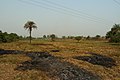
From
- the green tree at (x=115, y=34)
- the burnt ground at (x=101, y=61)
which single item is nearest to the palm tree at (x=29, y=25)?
the green tree at (x=115, y=34)

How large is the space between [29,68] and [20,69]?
4.04ft

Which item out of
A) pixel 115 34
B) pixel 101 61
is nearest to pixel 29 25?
pixel 115 34

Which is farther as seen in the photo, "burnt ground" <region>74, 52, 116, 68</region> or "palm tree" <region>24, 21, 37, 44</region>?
"palm tree" <region>24, 21, 37, 44</region>

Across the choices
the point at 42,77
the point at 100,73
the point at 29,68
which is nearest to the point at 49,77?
the point at 42,77

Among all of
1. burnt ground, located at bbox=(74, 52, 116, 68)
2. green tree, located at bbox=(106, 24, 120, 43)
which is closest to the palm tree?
green tree, located at bbox=(106, 24, 120, 43)

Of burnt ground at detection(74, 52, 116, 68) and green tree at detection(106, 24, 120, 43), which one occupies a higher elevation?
green tree at detection(106, 24, 120, 43)

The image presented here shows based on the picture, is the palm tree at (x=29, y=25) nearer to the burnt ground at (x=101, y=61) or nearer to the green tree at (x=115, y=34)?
the green tree at (x=115, y=34)

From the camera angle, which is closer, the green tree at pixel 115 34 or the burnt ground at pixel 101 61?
the burnt ground at pixel 101 61

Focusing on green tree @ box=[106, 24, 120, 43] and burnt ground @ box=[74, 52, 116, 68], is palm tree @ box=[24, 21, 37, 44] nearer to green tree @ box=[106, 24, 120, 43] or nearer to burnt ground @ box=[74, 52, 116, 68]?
green tree @ box=[106, 24, 120, 43]

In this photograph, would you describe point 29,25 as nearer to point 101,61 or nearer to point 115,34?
point 115,34

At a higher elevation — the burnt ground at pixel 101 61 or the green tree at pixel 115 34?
the green tree at pixel 115 34

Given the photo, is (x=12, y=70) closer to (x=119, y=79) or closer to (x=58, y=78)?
(x=58, y=78)

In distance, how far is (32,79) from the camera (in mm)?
25953

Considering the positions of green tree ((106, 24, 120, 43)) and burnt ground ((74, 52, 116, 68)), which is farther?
green tree ((106, 24, 120, 43))
